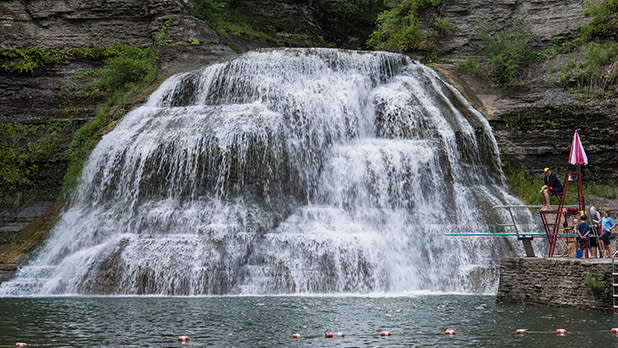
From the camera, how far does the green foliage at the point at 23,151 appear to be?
79.4 ft

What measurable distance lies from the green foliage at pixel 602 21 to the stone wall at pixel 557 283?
55.9 feet

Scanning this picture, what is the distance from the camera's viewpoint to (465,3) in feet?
Answer: 101

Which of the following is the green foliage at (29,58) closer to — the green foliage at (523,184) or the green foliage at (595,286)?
the green foliage at (523,184)

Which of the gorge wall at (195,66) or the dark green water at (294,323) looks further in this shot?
the gorge wall at (195,66)

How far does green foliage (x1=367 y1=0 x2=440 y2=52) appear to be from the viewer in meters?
30.7

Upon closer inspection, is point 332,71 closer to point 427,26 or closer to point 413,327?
point 427,26

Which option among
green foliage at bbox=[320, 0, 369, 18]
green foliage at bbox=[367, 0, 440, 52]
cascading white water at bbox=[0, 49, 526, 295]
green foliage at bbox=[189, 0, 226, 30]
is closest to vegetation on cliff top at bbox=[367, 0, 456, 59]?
green foliage at bbox=[367, 0, 440, 52]

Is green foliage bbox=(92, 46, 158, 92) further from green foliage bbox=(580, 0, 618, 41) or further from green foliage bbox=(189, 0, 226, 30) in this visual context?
green foliage bbox=(580, 0, 618, 41)

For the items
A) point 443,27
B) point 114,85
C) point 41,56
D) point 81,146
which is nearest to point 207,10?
point 114,85

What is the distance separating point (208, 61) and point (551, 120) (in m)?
14.9

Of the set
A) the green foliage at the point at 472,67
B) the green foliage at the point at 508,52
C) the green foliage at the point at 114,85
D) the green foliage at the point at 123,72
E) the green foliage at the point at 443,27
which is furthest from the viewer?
the green foliage at the point at 443,27

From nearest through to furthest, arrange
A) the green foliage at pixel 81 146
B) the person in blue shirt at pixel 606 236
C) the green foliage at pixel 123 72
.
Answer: the person in blue shirt at pixel 606 236, the green foliage at pixel 81 146, the green foliage at pixel 123 72

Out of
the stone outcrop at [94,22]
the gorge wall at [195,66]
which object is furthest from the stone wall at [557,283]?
the stone outcrop at [94,22]

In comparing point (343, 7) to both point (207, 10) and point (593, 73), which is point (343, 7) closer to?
point (207, 10)
